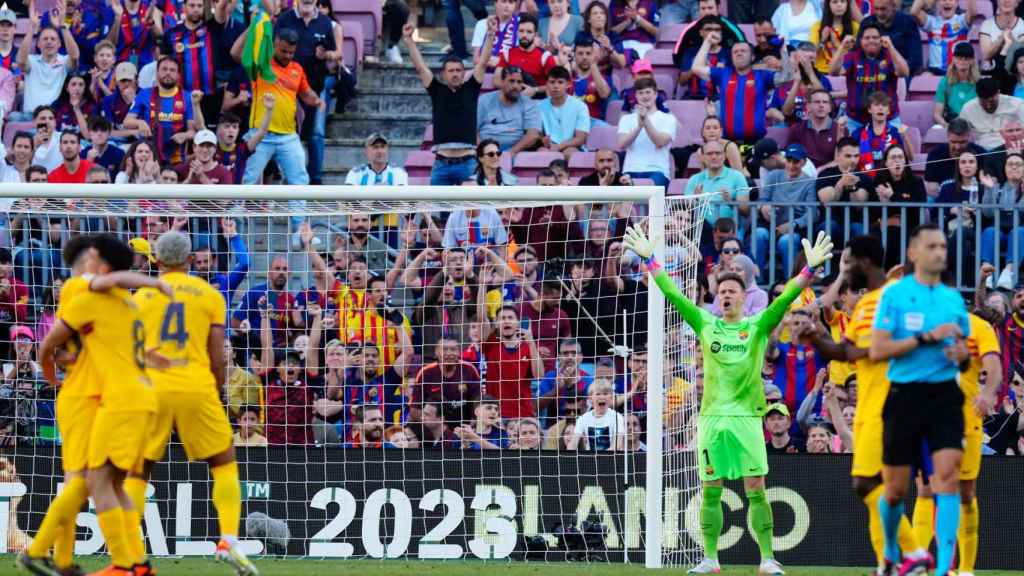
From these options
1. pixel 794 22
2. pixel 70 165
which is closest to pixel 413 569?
pixel 70 165

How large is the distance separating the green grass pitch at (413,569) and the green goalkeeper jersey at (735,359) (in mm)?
1258

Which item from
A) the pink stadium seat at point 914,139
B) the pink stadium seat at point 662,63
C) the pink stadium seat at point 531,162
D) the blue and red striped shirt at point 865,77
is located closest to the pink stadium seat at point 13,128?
the pink stadium seat at point 531,162

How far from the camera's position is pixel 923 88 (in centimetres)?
1797

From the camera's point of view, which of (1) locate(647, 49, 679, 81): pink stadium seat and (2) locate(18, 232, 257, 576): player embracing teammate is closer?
(2) locate(18, 232, 257, 576): player embracing teammate

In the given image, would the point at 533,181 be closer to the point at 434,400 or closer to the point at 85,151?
the point at 434,400

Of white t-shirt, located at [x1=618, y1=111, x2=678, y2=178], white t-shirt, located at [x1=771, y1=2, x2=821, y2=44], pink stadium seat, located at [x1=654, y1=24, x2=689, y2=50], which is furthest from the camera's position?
pink stadium seat, located at [x1=654, y1=24, x2=689, y2=50]

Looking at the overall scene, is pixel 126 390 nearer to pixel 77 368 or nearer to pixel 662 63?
pixel 77 368

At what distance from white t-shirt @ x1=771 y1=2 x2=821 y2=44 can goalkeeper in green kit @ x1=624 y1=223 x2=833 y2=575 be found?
7.65 m

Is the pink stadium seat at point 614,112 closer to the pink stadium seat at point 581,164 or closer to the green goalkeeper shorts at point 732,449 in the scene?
the pink stadium seat at point 581,164

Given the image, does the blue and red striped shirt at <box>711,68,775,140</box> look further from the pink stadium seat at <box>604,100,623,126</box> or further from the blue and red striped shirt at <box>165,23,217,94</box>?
the blue and red striped shirt at <box>165,23,217,94</box>

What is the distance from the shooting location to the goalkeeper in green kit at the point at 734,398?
1120cm

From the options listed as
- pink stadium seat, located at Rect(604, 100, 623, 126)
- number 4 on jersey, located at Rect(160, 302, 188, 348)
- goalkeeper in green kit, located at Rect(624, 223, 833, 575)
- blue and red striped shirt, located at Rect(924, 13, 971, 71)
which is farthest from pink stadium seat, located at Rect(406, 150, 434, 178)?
number 4 on jersey, located at Rect(160, 302, 188, 348)

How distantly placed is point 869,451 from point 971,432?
888 millimetres

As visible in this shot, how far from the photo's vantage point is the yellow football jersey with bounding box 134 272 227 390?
9.58 meters
